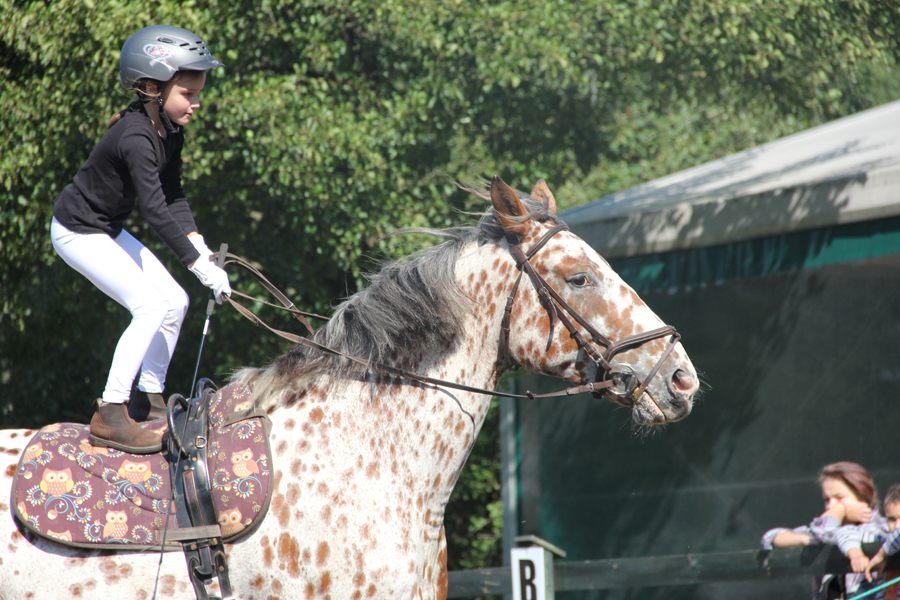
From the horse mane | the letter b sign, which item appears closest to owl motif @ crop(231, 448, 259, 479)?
the horse mane

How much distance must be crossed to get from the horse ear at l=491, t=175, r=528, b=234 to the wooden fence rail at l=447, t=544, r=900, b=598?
8.90 feet

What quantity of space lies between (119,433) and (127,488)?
0.22m

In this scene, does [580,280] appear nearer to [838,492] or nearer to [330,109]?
[838,492]

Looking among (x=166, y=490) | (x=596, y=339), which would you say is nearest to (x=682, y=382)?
(x=596, y=339)

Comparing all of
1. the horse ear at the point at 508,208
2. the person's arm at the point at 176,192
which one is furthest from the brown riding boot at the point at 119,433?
the horse ear at the point at 508,208

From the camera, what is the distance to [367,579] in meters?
2.82

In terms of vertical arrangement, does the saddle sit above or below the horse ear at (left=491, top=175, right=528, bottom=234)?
below

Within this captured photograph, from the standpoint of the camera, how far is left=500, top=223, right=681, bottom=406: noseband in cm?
299

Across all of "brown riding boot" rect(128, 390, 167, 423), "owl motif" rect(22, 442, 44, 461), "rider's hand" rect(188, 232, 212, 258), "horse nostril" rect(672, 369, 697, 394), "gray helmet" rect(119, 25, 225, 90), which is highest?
"gray helmet" rect(119, 25, 225, 90)

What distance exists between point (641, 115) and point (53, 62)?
9558mm

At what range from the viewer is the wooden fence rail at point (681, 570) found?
14.5ft

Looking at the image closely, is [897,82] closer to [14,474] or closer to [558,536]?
[558,536]

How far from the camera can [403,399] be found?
3117mm

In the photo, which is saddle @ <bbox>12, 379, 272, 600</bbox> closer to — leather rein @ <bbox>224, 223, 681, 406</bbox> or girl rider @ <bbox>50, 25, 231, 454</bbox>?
girl rider @ <bbox>50, 25, 231, 454</bbox>
